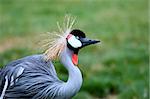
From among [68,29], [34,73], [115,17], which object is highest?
[68,29]

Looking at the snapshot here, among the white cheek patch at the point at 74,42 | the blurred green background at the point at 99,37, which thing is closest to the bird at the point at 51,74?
the white cheek patch at the point at 74,42

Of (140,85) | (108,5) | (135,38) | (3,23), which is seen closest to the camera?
(140,85)

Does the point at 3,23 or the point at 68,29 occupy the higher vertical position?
the point at 68,29

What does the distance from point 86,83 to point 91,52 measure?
87.2 inches

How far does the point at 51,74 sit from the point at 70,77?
21 centimetres

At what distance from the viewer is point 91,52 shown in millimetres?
9555

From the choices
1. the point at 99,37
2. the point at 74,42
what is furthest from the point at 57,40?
the point at 99,37

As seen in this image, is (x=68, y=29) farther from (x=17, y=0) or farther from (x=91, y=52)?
(x=17, y=0)

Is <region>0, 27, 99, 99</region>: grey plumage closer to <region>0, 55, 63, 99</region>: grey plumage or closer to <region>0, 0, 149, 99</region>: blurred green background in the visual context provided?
<region>0, 55, 63, 99</region>: grey plumage

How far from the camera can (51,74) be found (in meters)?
4.30

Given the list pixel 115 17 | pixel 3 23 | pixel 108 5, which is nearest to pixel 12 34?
pixel 3 23

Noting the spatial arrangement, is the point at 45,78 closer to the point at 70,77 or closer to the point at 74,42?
the point at 70,77

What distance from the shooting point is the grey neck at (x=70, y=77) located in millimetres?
4125

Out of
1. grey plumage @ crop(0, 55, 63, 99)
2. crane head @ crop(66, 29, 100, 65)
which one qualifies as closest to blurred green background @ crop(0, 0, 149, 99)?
grey plumage @ crop(0, 55, 63, 99)
